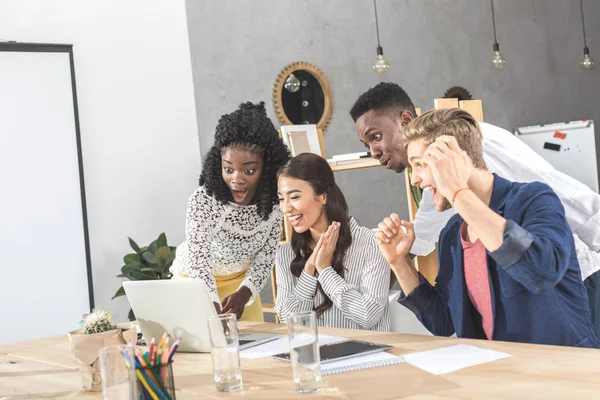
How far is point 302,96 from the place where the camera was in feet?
19.8

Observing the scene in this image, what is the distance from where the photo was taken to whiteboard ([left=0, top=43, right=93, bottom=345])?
467 cm

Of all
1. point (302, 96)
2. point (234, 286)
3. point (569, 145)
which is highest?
point (302, 96)

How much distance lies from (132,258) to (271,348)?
10.0 feet

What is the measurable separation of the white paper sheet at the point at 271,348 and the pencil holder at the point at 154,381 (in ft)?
1.80

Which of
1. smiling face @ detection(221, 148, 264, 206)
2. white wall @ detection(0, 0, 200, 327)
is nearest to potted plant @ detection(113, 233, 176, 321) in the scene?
white wall @ detection(0, 0, 200, 327)

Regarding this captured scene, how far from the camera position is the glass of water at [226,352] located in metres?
1.59

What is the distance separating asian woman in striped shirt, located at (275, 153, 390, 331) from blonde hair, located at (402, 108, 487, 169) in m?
0.66

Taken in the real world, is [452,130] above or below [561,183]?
above

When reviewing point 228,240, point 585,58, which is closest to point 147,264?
Answer: point 228,240

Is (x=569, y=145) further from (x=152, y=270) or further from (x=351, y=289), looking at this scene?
(x=351, y=289)

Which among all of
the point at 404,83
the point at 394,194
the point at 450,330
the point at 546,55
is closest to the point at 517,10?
the point at 546,55

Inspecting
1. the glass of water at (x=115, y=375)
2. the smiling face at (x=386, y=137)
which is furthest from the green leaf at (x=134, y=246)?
the glass of water at (x=115, y=375)

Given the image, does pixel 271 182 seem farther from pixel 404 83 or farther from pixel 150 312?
pixel 404 83

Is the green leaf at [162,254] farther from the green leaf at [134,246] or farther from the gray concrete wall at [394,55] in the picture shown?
the gray concrete wall at [394,55]
